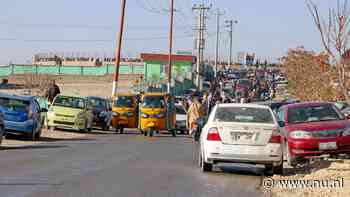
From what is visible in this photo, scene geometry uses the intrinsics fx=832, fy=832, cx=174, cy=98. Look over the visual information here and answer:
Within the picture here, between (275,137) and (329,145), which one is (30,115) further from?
(275,137)

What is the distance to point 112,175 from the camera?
16.3 metres

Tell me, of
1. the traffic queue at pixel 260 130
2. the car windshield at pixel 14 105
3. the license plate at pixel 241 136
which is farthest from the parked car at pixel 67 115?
the license plate at pixel 241 136

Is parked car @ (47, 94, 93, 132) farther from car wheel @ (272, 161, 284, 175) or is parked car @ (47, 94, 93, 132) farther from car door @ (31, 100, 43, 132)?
car wheel @ (272, 161, 284, 175)

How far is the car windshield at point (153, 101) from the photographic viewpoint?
123ft

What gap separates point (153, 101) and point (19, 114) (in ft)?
36.3

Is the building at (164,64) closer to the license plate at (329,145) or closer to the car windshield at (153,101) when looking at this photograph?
the car windshield at (153,101)

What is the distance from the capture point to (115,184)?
14.6 m

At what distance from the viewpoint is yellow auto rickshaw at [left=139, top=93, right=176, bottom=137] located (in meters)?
36.6

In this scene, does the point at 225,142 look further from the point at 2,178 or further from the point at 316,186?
the point at 2,178

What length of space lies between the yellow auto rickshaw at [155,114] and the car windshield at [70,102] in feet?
8.90

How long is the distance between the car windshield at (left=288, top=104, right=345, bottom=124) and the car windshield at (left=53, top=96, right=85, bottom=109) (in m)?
17.2

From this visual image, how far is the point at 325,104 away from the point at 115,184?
25.8 ft

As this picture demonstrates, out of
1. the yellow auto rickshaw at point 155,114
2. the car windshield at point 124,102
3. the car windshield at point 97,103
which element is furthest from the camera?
the car windshield at point 124,102

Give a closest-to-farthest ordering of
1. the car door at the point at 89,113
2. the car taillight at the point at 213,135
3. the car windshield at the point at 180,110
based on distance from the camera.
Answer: the car taillight at the point at 213,135 → the car door at the point at 89,113 → the car windshield at the point at 180,110
